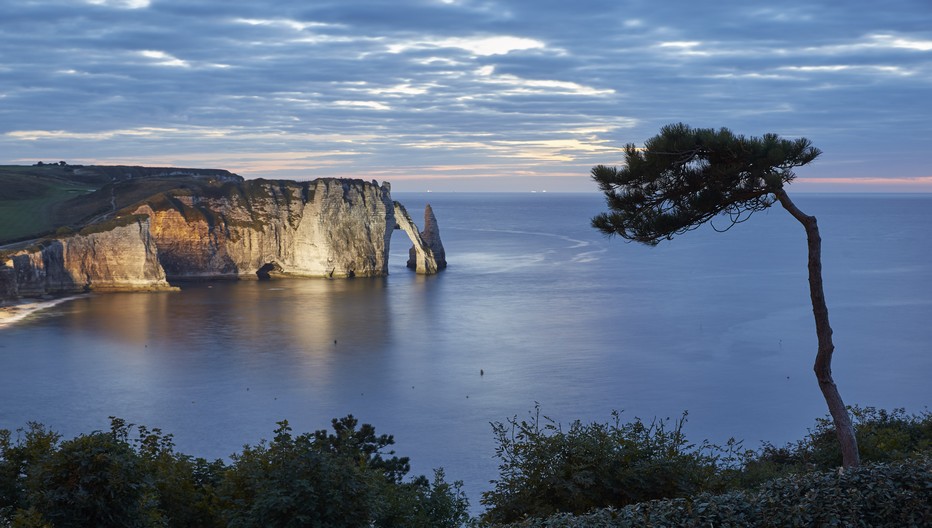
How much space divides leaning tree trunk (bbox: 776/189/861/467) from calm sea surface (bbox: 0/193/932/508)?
2097 centimetres

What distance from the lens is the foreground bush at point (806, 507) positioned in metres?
13.7

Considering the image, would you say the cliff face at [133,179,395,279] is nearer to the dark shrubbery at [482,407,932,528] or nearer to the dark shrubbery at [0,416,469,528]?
the dark shrubbery at [482,407,932,528]

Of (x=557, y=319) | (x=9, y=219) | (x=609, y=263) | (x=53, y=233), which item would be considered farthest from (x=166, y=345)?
(x=609, y=263)

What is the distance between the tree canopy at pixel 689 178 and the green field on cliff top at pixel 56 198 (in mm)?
109966

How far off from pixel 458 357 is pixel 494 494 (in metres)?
51.8

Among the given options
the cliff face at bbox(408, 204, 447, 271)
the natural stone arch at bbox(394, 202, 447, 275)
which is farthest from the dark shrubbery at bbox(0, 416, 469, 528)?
the natural stone arch at bbox(394, 202, 447, 275)

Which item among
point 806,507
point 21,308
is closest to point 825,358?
point 806,507

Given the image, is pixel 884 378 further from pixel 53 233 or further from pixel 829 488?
pixel 53 233

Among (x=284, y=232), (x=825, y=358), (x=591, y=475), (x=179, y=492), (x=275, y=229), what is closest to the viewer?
(x=591, y=475)

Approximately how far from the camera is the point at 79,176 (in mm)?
184750

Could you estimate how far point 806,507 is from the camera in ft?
44.9

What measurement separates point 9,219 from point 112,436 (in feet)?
412

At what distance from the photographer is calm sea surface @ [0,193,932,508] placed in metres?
52.2

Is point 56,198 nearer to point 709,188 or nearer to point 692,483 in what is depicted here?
point 709,188
